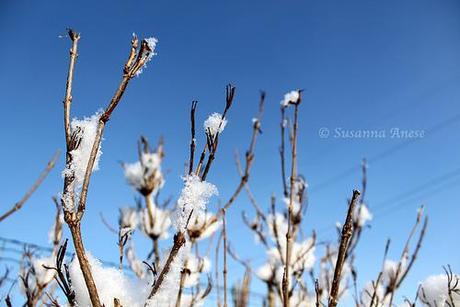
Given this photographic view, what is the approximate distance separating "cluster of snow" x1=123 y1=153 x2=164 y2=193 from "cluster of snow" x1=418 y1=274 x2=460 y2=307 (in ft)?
10.5

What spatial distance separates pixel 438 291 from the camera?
1.23 meters

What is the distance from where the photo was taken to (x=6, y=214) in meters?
1.10

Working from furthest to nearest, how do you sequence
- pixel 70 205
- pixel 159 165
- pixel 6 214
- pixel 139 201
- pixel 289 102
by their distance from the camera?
pixel 159 165, pixel 139 201, pixel 289 102, pixel 6 214, pixel 70 205

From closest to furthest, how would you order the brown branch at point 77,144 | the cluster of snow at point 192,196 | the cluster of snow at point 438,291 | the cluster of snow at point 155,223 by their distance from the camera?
the brown branch at point 77,144
the cluster of snow at point 192,196
the cluster of snow at point 438,291
the cluster of snow at point 155,223

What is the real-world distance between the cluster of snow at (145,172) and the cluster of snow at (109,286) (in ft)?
11.4

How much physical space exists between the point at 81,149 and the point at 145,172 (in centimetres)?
361

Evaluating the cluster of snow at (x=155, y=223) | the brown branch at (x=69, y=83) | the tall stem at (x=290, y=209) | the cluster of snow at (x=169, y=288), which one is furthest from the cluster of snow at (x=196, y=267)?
the cluster of snow at (x=155, y=223)

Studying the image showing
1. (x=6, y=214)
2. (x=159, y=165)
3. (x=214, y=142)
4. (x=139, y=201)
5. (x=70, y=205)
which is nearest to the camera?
(x=70, y=205)

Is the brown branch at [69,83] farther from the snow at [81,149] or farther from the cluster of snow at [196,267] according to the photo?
the cluster of snow at [196,267]

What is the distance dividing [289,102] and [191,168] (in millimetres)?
863

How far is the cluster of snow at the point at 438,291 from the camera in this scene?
1200 millimetres

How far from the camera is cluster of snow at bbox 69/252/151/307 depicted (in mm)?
678

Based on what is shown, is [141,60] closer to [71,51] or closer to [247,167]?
[71,51]

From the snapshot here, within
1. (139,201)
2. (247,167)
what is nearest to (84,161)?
(247,167)
